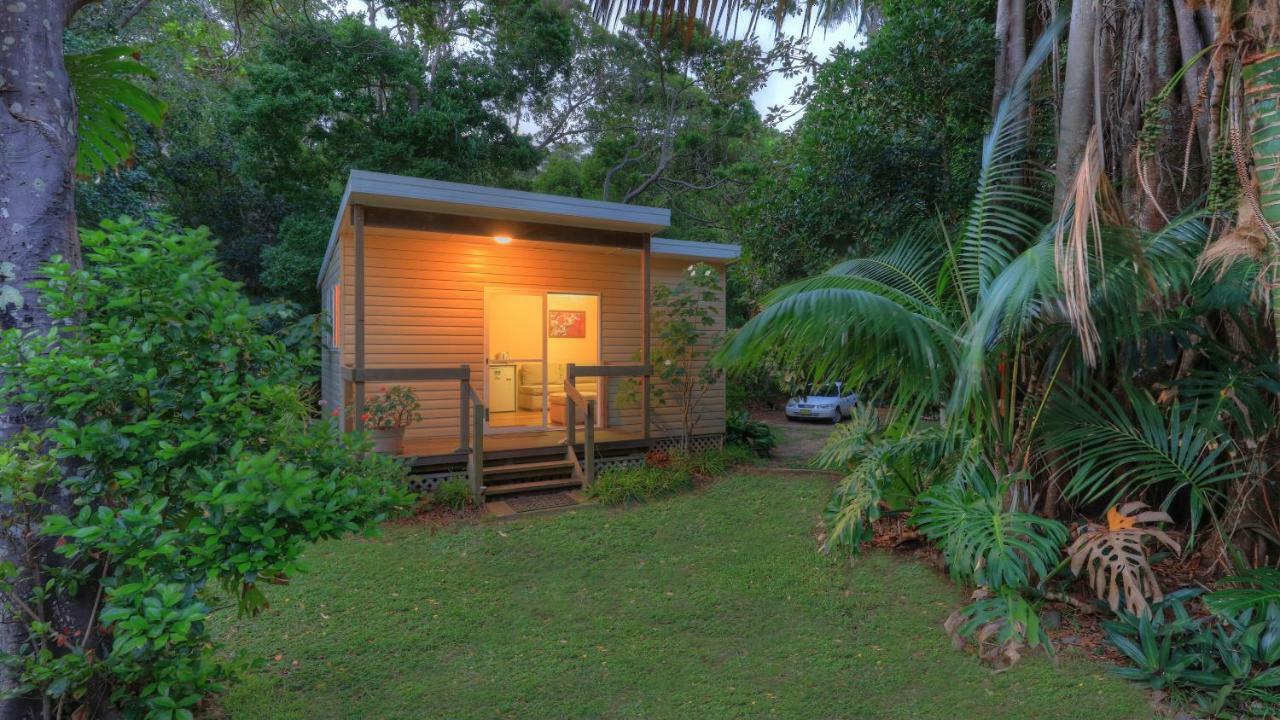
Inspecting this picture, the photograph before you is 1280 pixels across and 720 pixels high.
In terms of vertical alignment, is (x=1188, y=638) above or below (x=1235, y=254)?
below

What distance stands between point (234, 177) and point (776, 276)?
1275 centimetres

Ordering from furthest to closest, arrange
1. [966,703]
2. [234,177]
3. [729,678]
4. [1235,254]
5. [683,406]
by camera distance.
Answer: [234,177]
[683,406]
[729,678]
[966,703]
[1235,254]

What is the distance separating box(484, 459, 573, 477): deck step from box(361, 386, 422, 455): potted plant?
877 millimetres

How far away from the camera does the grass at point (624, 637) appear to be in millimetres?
2816

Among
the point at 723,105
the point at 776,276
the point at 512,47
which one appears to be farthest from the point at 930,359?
the point at 512,47

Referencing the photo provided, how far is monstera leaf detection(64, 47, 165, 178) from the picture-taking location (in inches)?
87.6

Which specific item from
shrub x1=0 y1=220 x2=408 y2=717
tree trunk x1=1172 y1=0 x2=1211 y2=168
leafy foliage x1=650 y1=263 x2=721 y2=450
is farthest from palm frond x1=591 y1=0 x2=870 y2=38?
leafy foliage x1=650 y1=263 x2=721 y2=450

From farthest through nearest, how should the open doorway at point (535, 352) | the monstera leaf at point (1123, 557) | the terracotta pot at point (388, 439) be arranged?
the open doorway at point (535, 352)
the terracotta pot at point (388, 439)
the monstera leaf at point (1123, 557)

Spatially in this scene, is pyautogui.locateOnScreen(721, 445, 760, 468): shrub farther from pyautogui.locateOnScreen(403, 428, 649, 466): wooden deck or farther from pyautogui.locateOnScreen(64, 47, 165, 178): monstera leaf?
pyautogui.locateOnScreen(64, 47, 165, 178): monstera leaf

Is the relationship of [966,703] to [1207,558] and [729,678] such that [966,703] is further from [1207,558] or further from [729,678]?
[1207,558]

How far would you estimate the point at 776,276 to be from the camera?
6961mm

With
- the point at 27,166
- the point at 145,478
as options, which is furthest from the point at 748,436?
the point at 27,166

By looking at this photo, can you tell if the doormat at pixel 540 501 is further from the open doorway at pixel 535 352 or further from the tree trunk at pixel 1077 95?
the tree trunk at pixel 1077 95

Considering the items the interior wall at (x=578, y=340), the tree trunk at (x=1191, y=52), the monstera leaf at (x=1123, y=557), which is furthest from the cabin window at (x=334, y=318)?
the tree trunk at (x=1191, y=52)
